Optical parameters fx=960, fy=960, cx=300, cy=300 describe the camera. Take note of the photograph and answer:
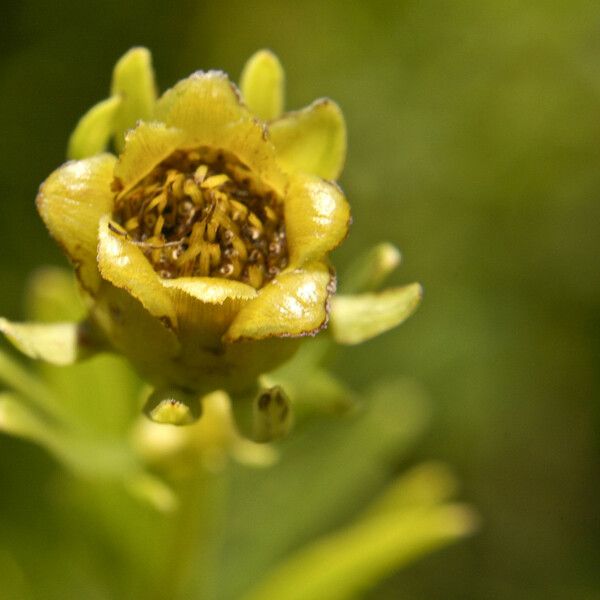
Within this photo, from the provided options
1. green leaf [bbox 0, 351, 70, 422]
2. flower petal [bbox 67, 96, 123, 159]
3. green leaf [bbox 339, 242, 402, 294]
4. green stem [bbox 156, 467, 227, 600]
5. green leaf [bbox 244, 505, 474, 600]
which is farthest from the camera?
green leaf [bbox 244, 505, 474, 600]

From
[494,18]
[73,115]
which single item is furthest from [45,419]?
[494,18]

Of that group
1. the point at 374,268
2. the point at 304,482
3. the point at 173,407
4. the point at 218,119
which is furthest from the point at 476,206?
the point at 173,407

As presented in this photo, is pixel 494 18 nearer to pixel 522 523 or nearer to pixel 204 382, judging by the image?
pixel 522 523

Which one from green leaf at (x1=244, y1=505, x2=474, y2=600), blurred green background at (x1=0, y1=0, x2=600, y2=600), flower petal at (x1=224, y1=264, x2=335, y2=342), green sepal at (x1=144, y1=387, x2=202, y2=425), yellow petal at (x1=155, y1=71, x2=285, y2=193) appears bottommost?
green sepal at (x1=144, y1=387, x2=202, y2=425)

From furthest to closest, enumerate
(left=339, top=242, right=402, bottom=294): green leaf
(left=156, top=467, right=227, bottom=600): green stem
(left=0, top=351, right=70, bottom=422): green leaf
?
(left=156, top=467, right=227, bottom=600): green stem
(left=0, top=351, right=70, bottom=422): green leaf
(left=339, top=242, right=402, bottom=294): green leaf

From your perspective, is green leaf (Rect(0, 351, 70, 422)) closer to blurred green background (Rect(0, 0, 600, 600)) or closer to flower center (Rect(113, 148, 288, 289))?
flower center (Rect(113, 148, 288, 289))

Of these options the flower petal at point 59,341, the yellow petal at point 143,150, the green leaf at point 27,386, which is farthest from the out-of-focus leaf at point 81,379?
the yellow petal at point 143,150

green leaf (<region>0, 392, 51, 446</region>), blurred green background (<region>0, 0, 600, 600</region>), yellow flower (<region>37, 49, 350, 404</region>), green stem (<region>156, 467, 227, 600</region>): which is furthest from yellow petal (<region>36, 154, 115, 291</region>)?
blurred green background (<region>0, 0, 600, 600</region>)

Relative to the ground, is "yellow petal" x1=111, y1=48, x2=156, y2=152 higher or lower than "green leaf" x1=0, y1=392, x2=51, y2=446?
higher

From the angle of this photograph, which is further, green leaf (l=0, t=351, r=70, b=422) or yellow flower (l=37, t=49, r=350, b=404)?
green leaf (l=0, t=351, r=70, b=422)
